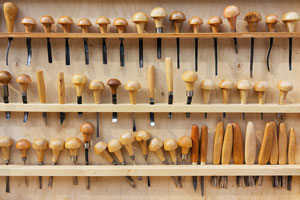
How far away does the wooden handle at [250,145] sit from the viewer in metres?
1.22

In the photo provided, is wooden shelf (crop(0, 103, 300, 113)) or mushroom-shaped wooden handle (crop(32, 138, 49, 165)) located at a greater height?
wooden shelf (crop(0, 103, 300, 113))

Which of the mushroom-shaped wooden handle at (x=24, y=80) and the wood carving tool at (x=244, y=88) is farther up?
the mushroom-shaped wooden handle at (x=24, y=80)

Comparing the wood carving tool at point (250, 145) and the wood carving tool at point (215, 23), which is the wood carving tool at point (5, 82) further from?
the wood carving tool at point (250, 145)

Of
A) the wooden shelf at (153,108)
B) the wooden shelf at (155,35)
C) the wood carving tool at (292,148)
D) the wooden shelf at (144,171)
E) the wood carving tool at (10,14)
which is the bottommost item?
the wooden shelf at (144,171)

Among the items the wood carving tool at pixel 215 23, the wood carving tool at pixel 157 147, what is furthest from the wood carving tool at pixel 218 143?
the wood carving tool at pixel 215 23

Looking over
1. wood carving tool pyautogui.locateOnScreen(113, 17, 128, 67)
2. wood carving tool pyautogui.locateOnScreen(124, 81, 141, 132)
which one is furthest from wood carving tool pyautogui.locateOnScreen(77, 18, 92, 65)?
wood carving tool pyautogui.locateOnScreen(124, 81, 141, 132)

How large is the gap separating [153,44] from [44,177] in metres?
0.76

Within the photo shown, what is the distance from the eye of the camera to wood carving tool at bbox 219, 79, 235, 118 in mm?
1175

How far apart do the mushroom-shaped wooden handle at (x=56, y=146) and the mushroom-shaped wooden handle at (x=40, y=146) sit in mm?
29

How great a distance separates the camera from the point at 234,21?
1.16 m

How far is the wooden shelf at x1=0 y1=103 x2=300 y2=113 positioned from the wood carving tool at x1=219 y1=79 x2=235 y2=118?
37mm

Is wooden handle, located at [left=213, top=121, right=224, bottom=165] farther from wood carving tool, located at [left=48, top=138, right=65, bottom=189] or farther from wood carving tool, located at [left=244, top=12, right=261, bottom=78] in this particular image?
wood carving tool, located at [left=48, top=138, right=65, bottom=189]

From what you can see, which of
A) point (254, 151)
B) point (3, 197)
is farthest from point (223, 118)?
point (3, 197)

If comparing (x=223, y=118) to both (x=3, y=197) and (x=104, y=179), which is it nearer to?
(x=104, y=179)
